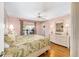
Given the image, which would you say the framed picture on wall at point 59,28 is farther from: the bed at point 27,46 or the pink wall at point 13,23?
the pink wall at point 13,23

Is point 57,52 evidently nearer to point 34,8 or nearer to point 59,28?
point 59,28

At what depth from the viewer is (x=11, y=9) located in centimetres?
171

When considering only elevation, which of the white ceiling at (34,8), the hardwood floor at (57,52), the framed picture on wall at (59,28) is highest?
the white ceiling at (34,8)

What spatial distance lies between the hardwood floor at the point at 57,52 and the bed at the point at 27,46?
69 millimetres

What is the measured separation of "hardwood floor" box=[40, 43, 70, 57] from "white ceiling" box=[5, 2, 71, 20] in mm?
529

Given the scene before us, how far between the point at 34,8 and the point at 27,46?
647 millimetres

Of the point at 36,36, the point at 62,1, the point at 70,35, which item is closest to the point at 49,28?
the point at 36,36

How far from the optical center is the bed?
1.69m

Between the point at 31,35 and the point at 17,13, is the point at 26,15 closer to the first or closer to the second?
the point at 17,13

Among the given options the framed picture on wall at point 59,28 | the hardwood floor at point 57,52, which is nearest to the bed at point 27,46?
the hardwood floor at point 57,52

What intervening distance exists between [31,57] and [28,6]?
0.85m

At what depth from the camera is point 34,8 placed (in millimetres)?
1726

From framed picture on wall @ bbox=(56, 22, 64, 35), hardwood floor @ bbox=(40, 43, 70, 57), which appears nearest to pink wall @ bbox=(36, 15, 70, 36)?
framed picture on wall @ bbox=(56, 22, 64, 35)

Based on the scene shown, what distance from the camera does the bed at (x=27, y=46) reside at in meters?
1.69
